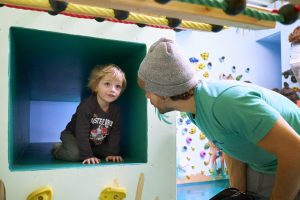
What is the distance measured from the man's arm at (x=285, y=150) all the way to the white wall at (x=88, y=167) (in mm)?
562

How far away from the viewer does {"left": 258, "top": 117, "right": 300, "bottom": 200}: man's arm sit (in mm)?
636

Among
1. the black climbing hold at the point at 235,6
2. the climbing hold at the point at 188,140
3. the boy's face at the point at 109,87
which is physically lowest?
the climbing hold at the point at 188,140

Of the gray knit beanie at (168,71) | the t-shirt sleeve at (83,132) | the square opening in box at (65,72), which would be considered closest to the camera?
the gray knit beanie at (168,71)

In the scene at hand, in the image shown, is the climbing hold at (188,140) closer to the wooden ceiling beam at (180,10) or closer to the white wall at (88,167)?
the white wall at (88,167)

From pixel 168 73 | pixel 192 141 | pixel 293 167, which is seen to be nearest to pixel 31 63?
pixel 168 73

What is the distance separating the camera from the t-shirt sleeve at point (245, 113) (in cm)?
64

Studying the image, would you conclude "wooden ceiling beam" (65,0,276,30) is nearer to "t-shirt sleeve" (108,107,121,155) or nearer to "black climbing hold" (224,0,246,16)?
"black climbing hold" (224,0,246,16)

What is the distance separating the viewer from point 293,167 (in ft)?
2.13

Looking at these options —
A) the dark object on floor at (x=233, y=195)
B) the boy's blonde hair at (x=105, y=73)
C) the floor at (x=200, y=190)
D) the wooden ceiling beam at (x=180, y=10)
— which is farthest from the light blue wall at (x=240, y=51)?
the wooden ceiling beam at (x=180, y=10)

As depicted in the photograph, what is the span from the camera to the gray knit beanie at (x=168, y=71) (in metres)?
0.75

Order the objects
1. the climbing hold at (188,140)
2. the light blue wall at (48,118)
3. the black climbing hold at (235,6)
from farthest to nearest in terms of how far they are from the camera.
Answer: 1. the climbing hold at (188,140)
2. the light blue wall at (48,118)
3. the black climbing hold at (235,6)

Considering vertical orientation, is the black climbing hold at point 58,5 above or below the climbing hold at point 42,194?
above

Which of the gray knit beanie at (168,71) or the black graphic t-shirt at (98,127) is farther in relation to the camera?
the black graphic t-shirt at (98,127)

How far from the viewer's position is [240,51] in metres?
3.47
